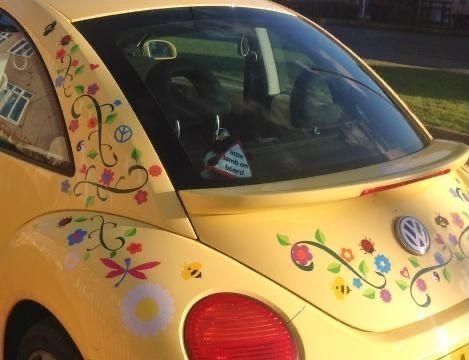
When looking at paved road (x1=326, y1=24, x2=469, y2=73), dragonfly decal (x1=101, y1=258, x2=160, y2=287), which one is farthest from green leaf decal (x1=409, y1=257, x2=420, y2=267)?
paved road (x1=326, y1=24, x2=469, y2=73)

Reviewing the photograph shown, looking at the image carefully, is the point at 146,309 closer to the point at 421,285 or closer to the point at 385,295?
the point at 385,295

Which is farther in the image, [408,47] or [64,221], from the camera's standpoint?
[408,47]

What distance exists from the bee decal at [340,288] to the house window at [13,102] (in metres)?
1.37

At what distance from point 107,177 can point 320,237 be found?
26.9 inches

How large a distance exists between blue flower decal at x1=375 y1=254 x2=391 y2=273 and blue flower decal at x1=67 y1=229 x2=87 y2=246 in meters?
0.89

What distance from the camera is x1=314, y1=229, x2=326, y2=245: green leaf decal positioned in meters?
2.05

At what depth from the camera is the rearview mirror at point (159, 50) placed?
9.06 feet

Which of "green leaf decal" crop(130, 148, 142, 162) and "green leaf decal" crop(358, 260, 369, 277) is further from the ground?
"green leaf decal" crop(130, 148, 142, 162)

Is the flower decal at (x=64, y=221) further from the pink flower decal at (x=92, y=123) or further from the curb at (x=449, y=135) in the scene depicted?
the curb at (x=449, y=135)

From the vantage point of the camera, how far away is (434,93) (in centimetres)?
982

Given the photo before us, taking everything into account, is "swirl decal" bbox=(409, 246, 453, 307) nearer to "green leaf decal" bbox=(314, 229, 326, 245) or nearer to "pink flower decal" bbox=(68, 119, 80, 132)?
"green leaf decal" bbox=(314, 229, 326, 245)

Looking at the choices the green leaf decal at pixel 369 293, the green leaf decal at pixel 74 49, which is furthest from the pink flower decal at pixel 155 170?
the green leaf decal at pixel 369 293

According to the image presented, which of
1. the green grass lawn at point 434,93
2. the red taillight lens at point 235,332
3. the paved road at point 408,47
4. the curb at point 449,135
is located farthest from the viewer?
the paved road at point 408,47

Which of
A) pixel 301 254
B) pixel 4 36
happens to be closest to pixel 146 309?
pixel 301 254
